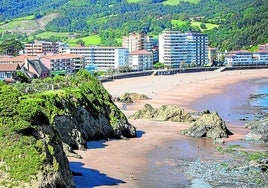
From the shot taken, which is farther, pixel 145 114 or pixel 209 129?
pixel 145 114

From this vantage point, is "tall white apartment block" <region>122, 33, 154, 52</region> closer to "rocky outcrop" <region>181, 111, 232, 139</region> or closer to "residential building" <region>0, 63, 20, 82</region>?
"residential building" <region>0, 63, 20, 82</region>

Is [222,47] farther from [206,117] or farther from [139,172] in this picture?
[139,172]

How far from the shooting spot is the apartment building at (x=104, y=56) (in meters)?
132

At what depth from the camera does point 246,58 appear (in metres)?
144

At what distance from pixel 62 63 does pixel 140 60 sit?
2928 cm

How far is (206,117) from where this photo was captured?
142ft

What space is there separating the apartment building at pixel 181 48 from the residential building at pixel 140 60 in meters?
8.75

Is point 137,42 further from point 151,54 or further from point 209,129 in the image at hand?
point 209,129

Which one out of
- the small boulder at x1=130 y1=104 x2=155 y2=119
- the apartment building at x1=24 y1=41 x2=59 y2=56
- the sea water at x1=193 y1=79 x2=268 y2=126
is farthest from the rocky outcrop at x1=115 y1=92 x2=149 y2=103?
the apartment building at x1=24 y1=41 x2=59 y2=56

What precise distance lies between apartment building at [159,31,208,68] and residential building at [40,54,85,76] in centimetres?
3220

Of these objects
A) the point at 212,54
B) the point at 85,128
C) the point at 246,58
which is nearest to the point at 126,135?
the point at 85,128

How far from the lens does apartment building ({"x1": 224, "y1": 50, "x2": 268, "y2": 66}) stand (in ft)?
468

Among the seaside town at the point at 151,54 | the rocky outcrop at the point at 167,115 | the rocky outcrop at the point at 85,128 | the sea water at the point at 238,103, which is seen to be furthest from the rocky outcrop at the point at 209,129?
the seaside town at the point at 151,54

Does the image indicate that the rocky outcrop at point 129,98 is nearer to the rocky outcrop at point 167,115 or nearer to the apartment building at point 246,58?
the rocky outcrop at point 167,115
